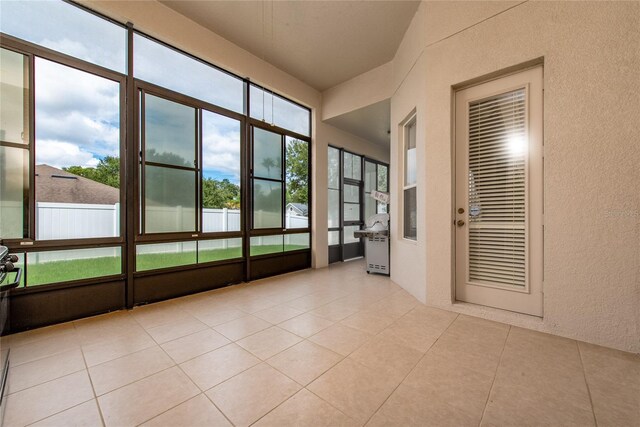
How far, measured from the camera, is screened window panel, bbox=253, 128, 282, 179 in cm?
445

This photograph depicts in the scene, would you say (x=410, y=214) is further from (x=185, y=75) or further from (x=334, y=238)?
(x=185, y=75)

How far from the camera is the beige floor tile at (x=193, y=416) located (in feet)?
4.37

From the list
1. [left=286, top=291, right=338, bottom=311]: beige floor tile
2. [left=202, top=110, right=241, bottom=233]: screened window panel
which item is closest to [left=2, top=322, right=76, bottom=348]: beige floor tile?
[left=202, top=110, right=241, bottom=233]: screened window panel

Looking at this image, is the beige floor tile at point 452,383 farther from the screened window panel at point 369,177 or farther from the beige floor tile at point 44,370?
the screened window panel at point 369,177

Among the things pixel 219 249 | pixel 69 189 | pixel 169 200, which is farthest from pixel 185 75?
pixel 219 249

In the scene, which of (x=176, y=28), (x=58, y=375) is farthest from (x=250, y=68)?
(x=58, y=375)

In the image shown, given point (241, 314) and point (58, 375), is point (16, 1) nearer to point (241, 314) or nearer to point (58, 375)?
point (58, 375)

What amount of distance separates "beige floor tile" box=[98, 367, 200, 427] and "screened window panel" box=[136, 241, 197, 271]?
1860 millimetres

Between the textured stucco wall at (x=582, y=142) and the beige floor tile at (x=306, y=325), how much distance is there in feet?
4.96

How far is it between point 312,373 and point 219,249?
273 cm

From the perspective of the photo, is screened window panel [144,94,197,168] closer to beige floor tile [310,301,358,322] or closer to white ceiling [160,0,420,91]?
white ceiling [160,0,420,91]

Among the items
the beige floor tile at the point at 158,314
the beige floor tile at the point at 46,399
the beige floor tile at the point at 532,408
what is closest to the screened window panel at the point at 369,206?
the beige floor tile at the point at 158,314

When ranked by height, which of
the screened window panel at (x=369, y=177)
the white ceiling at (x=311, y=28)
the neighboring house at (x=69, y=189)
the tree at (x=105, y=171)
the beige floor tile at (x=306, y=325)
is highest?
the white ceiling at (x=311, y=28)

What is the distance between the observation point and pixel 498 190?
2.75m
